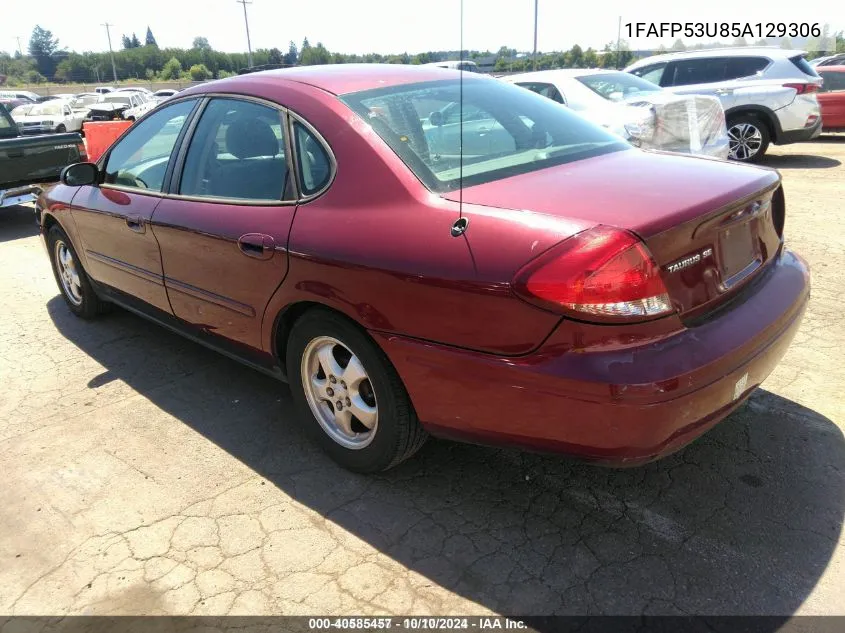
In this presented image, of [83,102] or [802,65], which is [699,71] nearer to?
[802,65]

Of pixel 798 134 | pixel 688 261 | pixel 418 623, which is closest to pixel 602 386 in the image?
pixel 688 261

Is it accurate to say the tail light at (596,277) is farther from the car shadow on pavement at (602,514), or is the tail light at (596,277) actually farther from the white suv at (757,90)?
the white suv at (757,90)

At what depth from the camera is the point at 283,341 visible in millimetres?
3139

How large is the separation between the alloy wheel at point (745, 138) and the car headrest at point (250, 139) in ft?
29.9

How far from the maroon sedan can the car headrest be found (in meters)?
0.01

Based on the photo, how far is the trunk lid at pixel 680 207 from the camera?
7.25ft

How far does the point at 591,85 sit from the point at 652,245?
7.18 meters

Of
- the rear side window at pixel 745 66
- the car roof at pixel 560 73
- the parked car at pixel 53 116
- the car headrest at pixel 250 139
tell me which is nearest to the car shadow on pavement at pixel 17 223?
the car headrest at pixel 250 139

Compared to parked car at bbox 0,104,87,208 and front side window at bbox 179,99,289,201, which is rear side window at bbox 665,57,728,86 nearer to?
parked car at bbox 0,104,87,208

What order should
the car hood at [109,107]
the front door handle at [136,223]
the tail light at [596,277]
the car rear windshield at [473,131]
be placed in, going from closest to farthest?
1. the tail light at [596,277]
2. the car rear windshield at [473,131]
3. the front door handle at [136,223]
4. the car hood at [109,107]

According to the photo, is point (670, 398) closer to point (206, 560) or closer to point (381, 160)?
point (381, 160)

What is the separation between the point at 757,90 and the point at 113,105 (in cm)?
2211

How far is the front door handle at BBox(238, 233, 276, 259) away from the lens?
2916mm

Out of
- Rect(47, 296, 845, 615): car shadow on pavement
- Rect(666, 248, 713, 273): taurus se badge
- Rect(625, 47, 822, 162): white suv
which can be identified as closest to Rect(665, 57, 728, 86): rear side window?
Rect(625, 47, 822, 162): white suv
